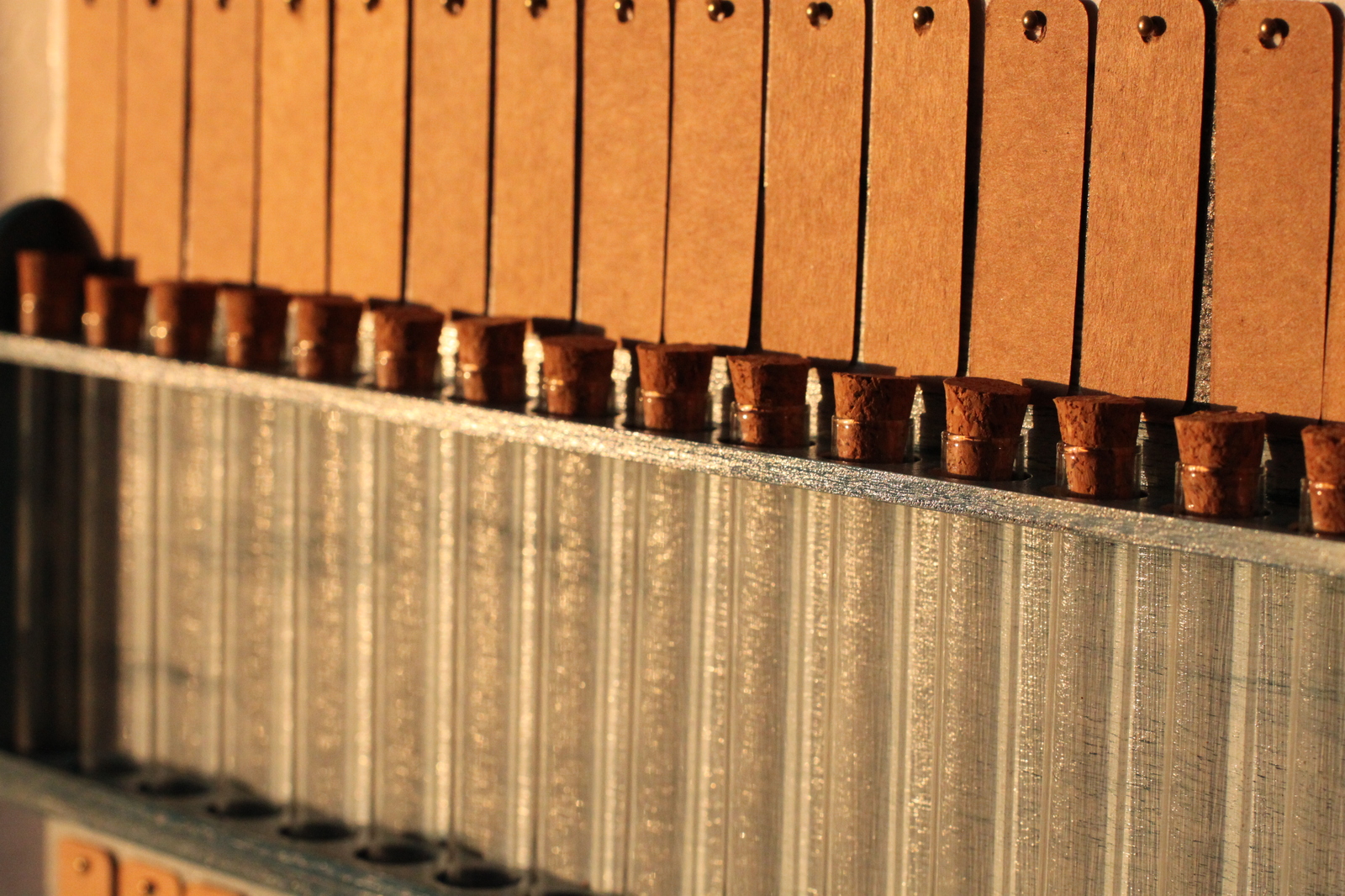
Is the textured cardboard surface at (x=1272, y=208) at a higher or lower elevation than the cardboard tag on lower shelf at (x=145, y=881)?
higher

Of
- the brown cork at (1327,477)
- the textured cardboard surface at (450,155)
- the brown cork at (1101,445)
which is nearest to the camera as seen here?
the brown cork at (1327,477)

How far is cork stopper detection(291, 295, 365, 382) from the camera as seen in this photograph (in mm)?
1594

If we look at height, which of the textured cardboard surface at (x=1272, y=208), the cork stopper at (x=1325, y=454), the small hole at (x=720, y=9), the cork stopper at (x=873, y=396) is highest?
the small hole at (x=720, y=9)

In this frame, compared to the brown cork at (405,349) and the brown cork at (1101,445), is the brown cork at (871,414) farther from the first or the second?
the brown cork at (405,349)

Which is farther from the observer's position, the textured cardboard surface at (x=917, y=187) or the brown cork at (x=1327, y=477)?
the textured cardboard surface at (x=917, y=187)

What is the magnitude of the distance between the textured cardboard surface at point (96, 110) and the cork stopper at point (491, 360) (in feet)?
2.15

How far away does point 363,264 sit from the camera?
1.71 m

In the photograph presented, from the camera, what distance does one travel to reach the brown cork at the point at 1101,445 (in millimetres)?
1188

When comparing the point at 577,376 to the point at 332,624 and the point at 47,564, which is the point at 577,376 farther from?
the point at 47,564

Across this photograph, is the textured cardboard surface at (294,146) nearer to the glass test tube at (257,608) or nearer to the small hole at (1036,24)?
the glass test tube at (257,608)

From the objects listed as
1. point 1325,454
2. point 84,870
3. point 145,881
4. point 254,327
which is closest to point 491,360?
point 254,327

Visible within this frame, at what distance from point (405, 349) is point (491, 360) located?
101 mm

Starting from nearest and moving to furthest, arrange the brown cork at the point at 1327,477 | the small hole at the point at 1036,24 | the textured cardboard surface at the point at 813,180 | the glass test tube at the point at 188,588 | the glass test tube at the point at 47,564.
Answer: the brown cork at the point at 1327,477 → the small hole at the point at 1036,24 → the textured cardboard surface at the point at 813,180 → the glass test tube at the point at 188,588 → the glass test tube at the point at 47,564

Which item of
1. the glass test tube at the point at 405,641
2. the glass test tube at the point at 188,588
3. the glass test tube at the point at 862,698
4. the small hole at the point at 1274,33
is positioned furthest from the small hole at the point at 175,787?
the small hole at the point at 1274,33
